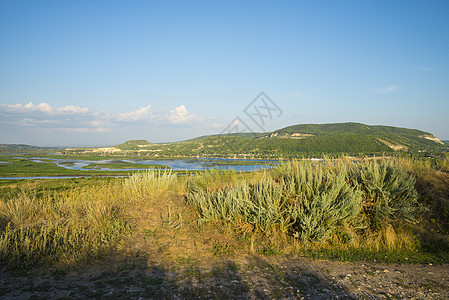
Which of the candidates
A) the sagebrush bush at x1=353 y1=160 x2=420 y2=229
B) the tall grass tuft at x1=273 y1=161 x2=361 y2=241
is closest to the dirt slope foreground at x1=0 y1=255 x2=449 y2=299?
the tall grass tuft at x1=273 y1=161 x2=361 y2=241

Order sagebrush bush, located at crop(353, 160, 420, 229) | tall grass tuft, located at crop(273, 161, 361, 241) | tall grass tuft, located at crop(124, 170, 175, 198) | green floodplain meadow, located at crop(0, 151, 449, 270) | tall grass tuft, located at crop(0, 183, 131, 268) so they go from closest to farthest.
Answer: tall grass tuft, located at crop(0, 183, 131, 268) → green floodplain meadow, located at crop(0, 151, 449, 270) → tall grass tuft, located at crop(273, 161, 361, 241) → sagebrush bush, located at crop(353, 160, 420, 229) → tall grass tuft, located at crop(124, 170, 175, 198)

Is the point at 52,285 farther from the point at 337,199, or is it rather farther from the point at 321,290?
the point at 337,199

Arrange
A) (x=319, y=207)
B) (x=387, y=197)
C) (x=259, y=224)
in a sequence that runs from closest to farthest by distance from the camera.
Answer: (x=319, y=207) → (x=259, y=224) → (x=387, y=197)

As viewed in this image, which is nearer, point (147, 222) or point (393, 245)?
point (393, 245)

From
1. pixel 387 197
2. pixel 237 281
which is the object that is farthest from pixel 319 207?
pixel 237 281

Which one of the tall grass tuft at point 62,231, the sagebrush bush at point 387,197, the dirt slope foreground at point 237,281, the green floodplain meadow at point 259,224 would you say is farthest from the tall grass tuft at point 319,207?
the tall grass tuft at point 62,231

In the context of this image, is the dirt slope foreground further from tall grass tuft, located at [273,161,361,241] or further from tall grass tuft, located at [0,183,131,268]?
tall grass tuft, located at [273,161,361,241]

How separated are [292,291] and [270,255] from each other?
1620 millimetres

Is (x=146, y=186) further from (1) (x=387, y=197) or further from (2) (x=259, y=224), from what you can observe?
(1) (x=387, y=197)

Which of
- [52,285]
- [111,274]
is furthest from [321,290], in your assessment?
[52,285]

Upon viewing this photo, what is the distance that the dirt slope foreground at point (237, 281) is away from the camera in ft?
12.5

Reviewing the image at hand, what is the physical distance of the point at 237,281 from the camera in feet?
14.1

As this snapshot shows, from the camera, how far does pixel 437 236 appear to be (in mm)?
6301

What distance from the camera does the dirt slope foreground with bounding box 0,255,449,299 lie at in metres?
3.82
